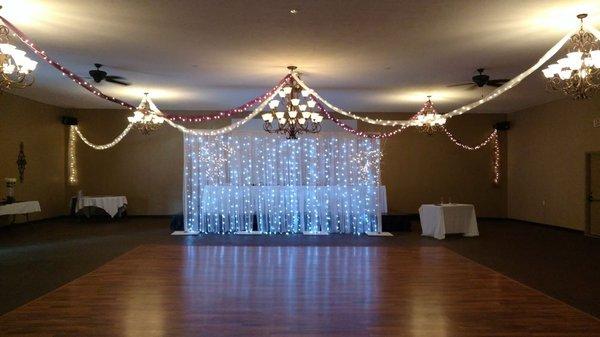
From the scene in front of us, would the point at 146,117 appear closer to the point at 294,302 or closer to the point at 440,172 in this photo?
the point at 294,302

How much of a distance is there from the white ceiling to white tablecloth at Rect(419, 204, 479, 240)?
237 cm

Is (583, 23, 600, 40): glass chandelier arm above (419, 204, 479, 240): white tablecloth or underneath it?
above

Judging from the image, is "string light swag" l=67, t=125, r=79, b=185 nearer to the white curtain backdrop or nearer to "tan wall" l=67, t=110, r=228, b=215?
"tan wall" l=67, t=110, r=228, b=215

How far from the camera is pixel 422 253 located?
22.6 ft

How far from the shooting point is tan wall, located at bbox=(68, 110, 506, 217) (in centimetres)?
1183

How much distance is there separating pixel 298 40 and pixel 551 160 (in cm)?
765

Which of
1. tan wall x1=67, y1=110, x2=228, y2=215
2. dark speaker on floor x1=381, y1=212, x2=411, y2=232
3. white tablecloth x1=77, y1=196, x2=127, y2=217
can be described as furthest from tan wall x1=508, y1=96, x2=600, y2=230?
white tablecloth x1=77, y1=196, x2=127, y2=217

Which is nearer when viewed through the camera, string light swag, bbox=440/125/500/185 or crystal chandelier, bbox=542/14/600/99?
crystal chandelier, bbox=542/14/600/99

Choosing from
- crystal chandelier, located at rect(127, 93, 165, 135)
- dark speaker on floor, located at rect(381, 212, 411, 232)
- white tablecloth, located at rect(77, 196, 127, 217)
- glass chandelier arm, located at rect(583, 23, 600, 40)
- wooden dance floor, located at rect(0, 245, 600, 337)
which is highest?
glass chandelier arm, located at rect(583, 23, 600, 40)

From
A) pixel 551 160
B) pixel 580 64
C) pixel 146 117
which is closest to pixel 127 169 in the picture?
pixel 146 117

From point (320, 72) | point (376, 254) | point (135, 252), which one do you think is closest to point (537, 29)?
point (320, 72)

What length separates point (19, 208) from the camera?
9.07 m

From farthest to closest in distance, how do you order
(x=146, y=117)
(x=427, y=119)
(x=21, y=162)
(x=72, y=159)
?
(x=72, y=159)
(x=21, y=162)
(x=427, y=119)
(x=146, y=117)

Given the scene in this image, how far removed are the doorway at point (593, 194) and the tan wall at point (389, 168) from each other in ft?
10.4
